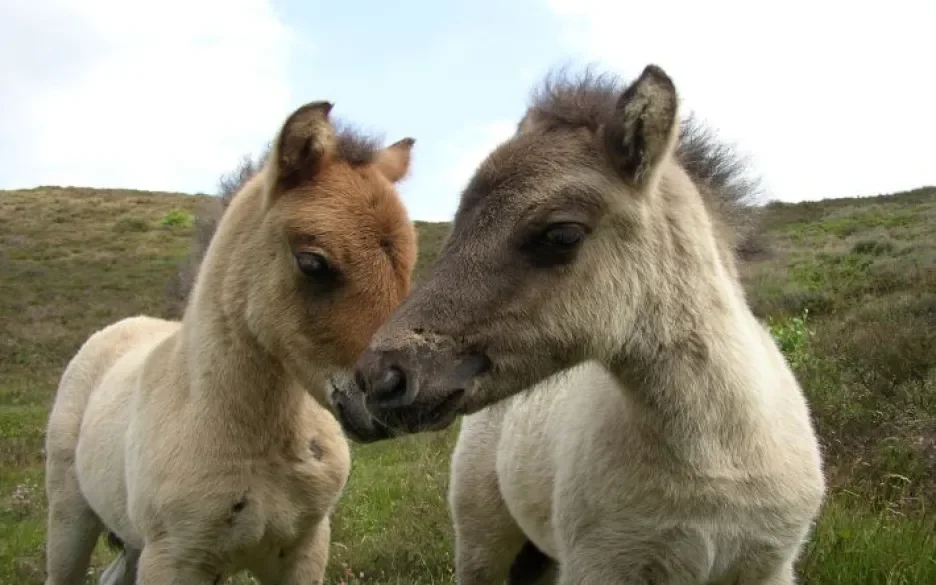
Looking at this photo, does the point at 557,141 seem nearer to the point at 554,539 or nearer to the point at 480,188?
the point at 480,188

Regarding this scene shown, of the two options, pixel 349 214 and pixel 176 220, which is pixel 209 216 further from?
pixel 176 220

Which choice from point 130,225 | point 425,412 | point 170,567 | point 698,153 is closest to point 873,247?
point 698,153

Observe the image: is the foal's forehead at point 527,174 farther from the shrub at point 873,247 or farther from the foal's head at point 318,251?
the shrub at point 873,247

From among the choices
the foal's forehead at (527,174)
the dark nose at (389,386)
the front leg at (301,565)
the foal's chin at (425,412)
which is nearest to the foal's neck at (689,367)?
the foal's forehead at (527,174)

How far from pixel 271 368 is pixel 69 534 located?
8.64 feet

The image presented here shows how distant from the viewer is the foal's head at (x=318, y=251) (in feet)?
13.1

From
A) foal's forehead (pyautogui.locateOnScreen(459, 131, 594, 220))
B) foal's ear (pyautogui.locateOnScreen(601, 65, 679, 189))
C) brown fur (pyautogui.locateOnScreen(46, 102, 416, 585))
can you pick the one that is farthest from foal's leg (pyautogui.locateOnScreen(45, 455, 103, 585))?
foal's ear (pyautogui.locateOnScreen(601, 65, 679, 189))

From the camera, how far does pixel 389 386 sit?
9.50 feet

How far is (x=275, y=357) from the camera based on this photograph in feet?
14.3

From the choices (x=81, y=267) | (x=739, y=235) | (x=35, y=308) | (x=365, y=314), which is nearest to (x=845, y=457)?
(x=739, y=235)

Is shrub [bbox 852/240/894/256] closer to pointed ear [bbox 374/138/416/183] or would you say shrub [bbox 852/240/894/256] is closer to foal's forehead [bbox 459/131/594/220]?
pointed ear [bbox 374/138/416/183]

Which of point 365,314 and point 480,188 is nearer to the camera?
point 480,188

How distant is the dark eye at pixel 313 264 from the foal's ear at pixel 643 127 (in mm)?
1456

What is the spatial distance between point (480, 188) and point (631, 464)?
125cm
